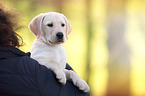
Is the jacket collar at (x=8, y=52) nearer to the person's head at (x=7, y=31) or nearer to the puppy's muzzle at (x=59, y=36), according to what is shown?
the person's head at (x=7, y=31)

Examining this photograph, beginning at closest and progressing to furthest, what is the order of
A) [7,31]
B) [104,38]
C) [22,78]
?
[22,78] → [7,31] → [104,38]

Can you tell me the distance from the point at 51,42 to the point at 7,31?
3.16ft

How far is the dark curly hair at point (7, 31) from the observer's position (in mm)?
1477

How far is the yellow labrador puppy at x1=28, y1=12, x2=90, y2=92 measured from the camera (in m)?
2.21

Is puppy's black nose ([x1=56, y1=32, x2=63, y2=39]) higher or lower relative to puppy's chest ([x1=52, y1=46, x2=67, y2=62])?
higher

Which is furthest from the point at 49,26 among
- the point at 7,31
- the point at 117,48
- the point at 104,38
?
the point at 117,48

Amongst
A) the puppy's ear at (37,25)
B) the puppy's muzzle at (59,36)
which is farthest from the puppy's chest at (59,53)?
the puppy's ear at (37,25)

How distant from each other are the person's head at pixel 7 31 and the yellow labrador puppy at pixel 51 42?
0.53 metres

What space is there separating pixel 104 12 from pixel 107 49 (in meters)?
1.11

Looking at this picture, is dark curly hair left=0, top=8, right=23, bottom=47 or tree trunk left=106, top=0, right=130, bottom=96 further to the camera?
tree trunk left=106, top=0, right=130, bottom=96

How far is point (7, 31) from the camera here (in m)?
1.50

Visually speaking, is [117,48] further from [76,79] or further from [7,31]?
[7,31]

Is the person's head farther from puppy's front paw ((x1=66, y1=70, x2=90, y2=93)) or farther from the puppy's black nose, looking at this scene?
the puppy's black nose

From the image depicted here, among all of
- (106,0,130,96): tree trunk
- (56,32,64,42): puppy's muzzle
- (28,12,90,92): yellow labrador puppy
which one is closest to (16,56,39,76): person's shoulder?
(28,12,90,92): yellow labrador puppy
